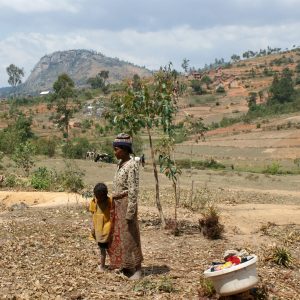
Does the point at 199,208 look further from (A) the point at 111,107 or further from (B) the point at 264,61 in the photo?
(B) the point at 264,61

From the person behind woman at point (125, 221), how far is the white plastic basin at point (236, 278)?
1.21m

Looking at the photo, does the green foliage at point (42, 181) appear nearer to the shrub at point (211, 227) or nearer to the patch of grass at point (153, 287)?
the shrub at point (211, 227)

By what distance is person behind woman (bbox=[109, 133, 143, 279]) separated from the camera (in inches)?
233

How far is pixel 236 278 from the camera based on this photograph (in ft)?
16.2

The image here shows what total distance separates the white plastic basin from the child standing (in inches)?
58.3

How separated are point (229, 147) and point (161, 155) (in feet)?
123

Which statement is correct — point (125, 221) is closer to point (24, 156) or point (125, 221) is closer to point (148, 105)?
point (148, 105)

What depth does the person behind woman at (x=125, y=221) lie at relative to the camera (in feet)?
19.4

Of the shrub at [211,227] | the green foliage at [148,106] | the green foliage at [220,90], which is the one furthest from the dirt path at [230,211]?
the green foliage at [220,90]

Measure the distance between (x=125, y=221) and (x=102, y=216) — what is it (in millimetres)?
288

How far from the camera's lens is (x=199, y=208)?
467 inches

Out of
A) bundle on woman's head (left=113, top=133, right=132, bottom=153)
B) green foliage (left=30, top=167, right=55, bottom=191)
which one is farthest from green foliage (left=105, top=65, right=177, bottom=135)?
green foliage (left=30, top=167, right=55, bottom=191)

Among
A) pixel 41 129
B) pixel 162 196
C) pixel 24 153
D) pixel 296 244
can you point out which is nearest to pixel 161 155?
pixel 296 244

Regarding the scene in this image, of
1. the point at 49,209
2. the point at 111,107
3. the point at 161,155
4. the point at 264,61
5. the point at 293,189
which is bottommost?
the point at 293,189
